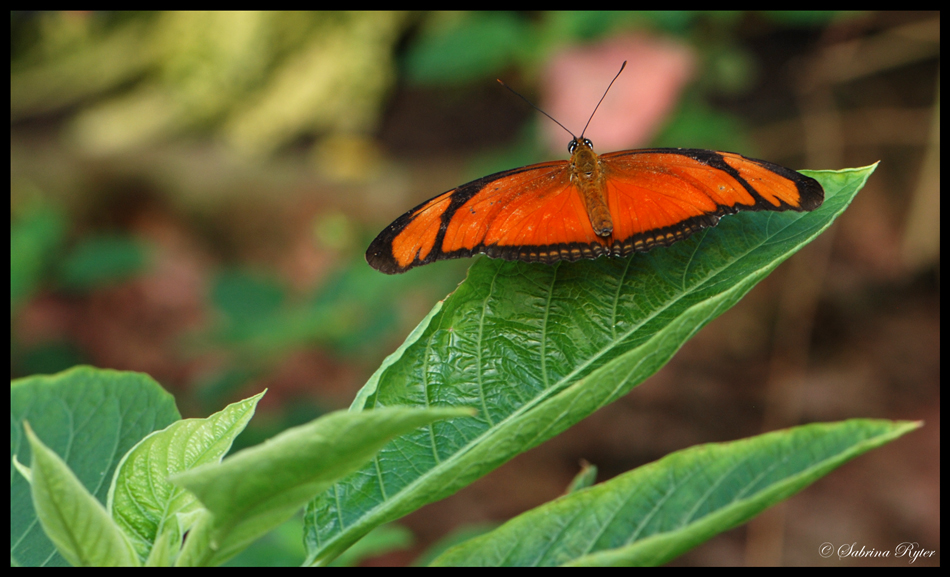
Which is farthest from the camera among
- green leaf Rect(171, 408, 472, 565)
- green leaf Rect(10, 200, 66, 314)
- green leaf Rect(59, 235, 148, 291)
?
green leaf Rect(59, 235, 148, 291)

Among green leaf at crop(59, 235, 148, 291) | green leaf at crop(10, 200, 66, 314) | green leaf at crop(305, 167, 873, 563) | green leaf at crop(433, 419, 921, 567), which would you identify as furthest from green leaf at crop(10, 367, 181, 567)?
green leaf at crop(59, 235, 148, 291)

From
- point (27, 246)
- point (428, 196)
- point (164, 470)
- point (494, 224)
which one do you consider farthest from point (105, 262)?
point (164, 470)

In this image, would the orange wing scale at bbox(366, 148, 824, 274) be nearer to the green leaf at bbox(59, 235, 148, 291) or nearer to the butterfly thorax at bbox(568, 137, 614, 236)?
the butterfly thorax at bbox(568, 137, 614, 236)

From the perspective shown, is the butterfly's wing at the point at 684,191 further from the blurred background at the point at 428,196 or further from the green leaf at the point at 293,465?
the blurred background at the point at 428,196

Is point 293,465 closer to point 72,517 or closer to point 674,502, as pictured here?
point 72,517

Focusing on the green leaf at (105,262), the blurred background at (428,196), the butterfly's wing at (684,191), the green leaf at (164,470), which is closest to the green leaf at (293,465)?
the green leaf at (164,470)

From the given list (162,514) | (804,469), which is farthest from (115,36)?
(804,469)
